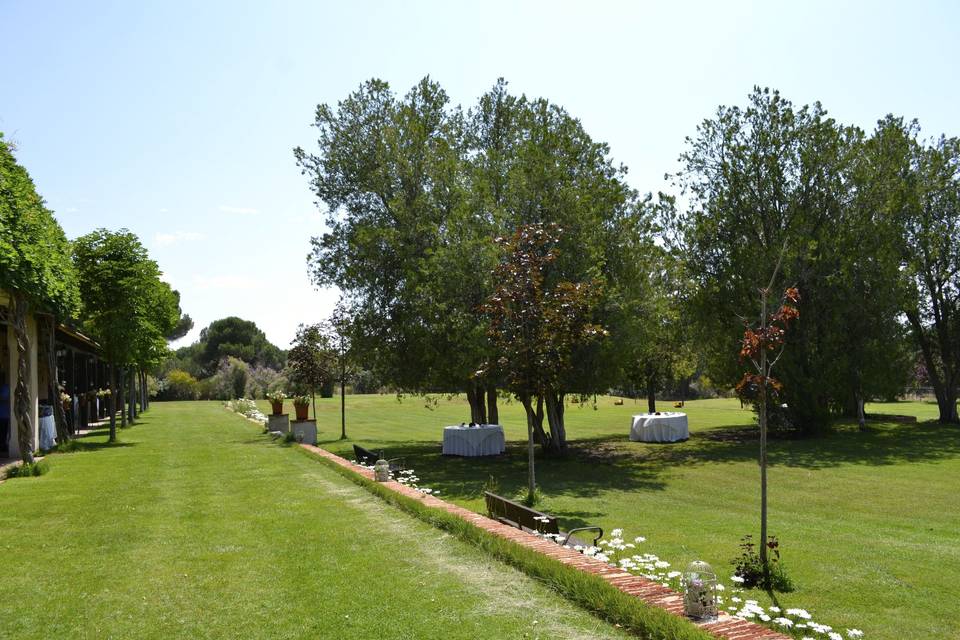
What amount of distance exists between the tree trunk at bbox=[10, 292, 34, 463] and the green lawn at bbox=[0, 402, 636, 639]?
3.95 m

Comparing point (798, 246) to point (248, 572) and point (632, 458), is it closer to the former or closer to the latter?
point (632, 458)

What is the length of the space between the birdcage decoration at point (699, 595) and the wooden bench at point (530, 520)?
278 cm

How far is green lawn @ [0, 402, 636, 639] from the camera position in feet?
17.5

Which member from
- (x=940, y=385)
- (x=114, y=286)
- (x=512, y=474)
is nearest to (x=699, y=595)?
(x=512, y=474)

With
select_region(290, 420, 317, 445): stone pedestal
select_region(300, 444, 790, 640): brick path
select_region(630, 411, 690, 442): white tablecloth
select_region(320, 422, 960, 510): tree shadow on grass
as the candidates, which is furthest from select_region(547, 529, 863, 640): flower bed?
select_region(630, 411, 690, 442): white tablecloth

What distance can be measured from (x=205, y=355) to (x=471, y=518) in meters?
91.8

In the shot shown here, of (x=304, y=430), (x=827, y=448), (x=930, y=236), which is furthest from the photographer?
(x=930, y=236)

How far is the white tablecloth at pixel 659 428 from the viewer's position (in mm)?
26250

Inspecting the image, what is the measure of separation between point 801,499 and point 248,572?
11.1 metres

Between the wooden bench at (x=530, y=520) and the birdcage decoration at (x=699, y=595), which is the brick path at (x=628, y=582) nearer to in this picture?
the birdcage decoration at (x=699, y=595)

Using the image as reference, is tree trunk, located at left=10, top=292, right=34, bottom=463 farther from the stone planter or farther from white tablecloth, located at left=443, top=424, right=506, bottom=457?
white tablecloth, located at left=443, top=424, right=506, bottom=457

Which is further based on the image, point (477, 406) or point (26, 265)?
point (477, 406)

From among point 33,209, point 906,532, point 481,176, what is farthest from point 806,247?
point 33,209

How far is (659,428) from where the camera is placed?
26.2 meters
